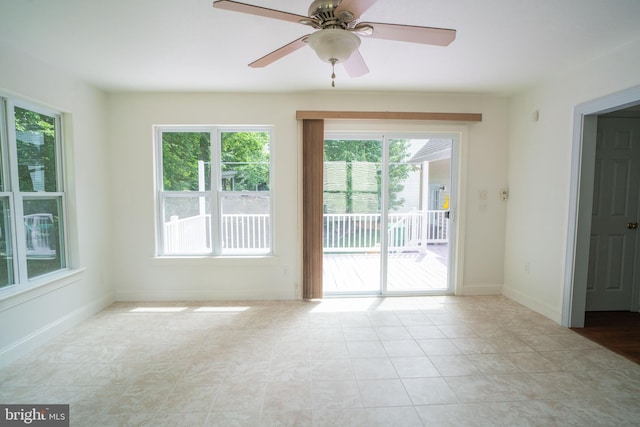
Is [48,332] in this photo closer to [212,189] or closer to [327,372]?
[212,189]

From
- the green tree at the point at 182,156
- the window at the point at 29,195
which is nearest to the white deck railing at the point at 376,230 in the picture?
the green tree at the point at 182,156

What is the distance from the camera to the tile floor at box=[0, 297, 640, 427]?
5.76 feet

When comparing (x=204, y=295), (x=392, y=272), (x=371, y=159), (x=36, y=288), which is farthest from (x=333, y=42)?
(x=392, y=272)

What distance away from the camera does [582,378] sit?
208 centimetres

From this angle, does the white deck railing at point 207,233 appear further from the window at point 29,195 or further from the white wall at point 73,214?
the window at point 29,195

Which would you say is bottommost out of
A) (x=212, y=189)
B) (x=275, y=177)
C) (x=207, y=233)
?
(x=207, y=233)

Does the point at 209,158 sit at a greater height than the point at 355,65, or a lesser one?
lesser

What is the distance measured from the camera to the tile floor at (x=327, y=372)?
69.1 inches

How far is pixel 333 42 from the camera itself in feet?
4.70

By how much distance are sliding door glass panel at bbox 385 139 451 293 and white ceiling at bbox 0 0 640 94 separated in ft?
2.62

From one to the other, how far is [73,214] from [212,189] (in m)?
1.37

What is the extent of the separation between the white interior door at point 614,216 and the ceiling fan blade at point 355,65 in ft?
9.45

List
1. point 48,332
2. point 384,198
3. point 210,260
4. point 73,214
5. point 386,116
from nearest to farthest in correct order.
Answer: point 48,332 < point 73,214 < point 386,116 < point 210,260 < point 384,198

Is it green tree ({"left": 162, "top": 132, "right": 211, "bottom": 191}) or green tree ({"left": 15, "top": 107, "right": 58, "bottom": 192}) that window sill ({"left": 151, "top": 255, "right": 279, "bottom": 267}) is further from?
A: green tree ({"left": 15, "top": 107, "right": 58, "bottom": 192})
